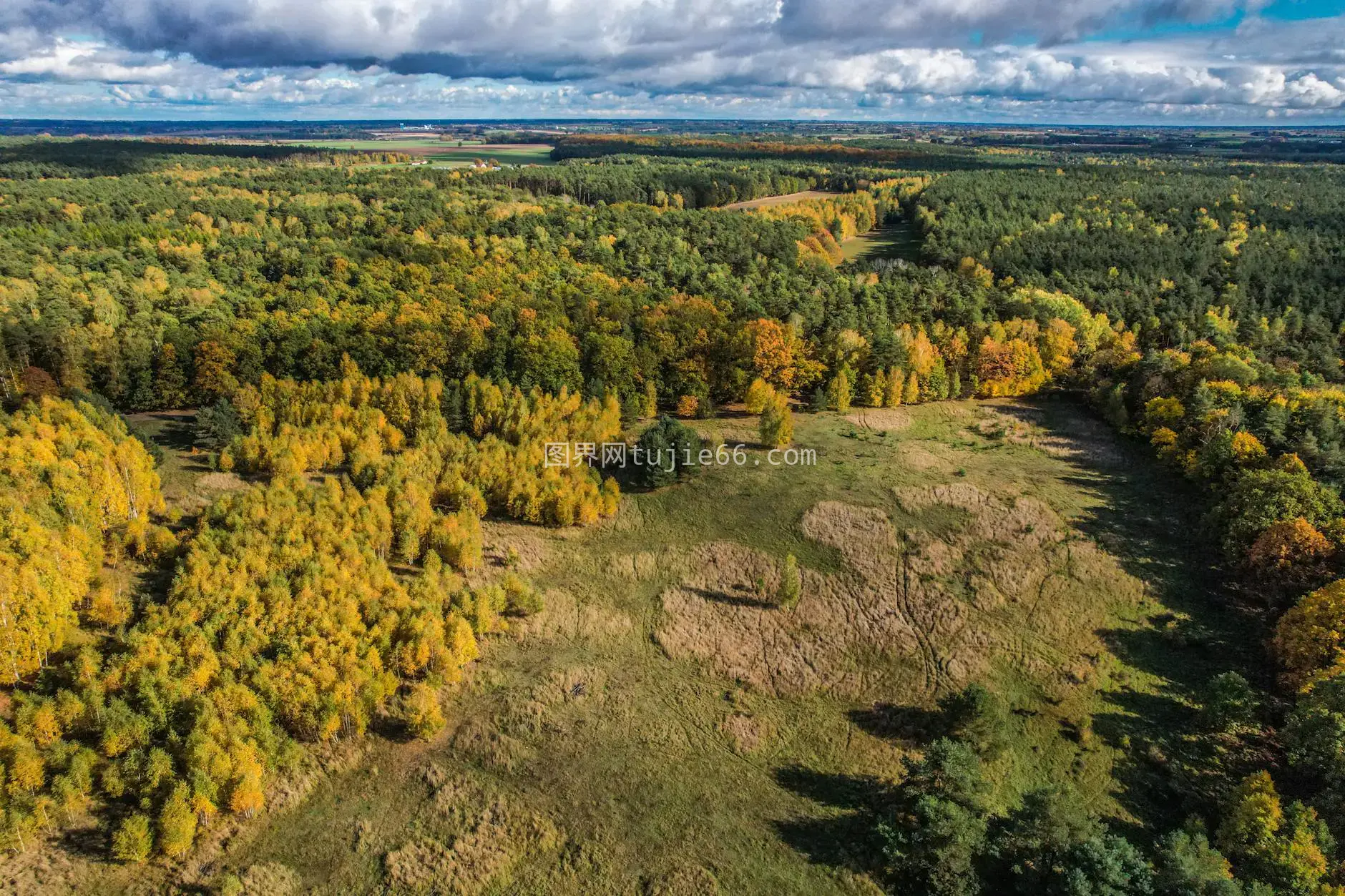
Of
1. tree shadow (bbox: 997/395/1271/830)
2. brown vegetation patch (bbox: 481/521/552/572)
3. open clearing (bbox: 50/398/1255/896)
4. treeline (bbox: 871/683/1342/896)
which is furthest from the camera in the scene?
brown vegetation patch (bbox: 481/521/552/572)

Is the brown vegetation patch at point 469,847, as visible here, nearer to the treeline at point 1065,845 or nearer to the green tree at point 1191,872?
the treeline at point 1065,845

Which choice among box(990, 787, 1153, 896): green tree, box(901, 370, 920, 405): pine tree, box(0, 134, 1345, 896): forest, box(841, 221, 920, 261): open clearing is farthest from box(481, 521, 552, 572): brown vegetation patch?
box(841, 221, 920, 261): open clearing

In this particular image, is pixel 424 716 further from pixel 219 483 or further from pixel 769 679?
pixel 219 483

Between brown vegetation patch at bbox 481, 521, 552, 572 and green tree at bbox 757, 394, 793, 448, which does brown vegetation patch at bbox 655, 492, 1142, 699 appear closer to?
brown vegetation patch at bbox 481, 521, 552, 572

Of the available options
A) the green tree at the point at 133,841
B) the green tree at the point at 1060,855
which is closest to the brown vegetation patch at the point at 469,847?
the green tree at the point at 133,841

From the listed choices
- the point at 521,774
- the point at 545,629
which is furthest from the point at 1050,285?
the point at 521,774

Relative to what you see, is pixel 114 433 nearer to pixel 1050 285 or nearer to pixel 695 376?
pixel 695 376
